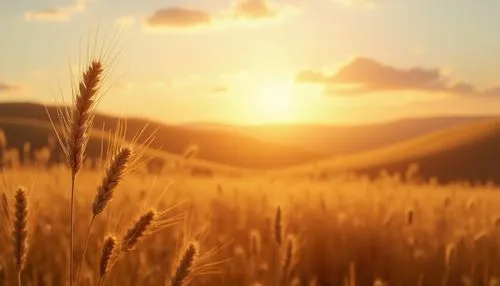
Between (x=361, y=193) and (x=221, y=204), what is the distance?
1.94 metres

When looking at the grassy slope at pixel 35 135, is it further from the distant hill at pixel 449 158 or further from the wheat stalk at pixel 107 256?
the wheat stalk at pixel 107 256

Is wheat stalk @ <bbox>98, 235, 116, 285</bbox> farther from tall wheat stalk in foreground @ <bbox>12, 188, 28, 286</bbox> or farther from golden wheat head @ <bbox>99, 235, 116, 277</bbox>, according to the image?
tall wheat stalk in foreground @ <bbox>12, 188, 28, 286</bbox>

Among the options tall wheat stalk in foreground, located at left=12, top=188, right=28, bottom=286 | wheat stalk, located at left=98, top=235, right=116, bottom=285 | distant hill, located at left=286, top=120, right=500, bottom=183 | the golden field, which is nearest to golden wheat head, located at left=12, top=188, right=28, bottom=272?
tall wheat stalk in foreground, located at left=12, top=188, right=28, bottom=286

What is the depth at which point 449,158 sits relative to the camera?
2936 cm

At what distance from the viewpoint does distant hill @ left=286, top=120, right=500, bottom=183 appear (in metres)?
28.0

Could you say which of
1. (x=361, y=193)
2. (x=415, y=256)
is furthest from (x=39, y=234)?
(x=361, y=193)

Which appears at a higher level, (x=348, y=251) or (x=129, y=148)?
(x=129, y=148)

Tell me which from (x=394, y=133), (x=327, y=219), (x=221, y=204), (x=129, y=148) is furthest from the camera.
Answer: (x=394, y=133)

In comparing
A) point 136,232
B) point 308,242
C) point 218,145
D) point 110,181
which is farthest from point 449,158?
point 110,181

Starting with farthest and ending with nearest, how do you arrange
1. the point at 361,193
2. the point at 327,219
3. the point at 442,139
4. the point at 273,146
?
the point at 273,146, the point at 442,139, the point at 361,193, the point at 327,219

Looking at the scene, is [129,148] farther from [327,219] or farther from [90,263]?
[327,219]

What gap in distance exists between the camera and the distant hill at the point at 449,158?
28.0m

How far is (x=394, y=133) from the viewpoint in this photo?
151625mm

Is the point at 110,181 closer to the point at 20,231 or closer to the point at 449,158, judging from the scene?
the point at 20,231
